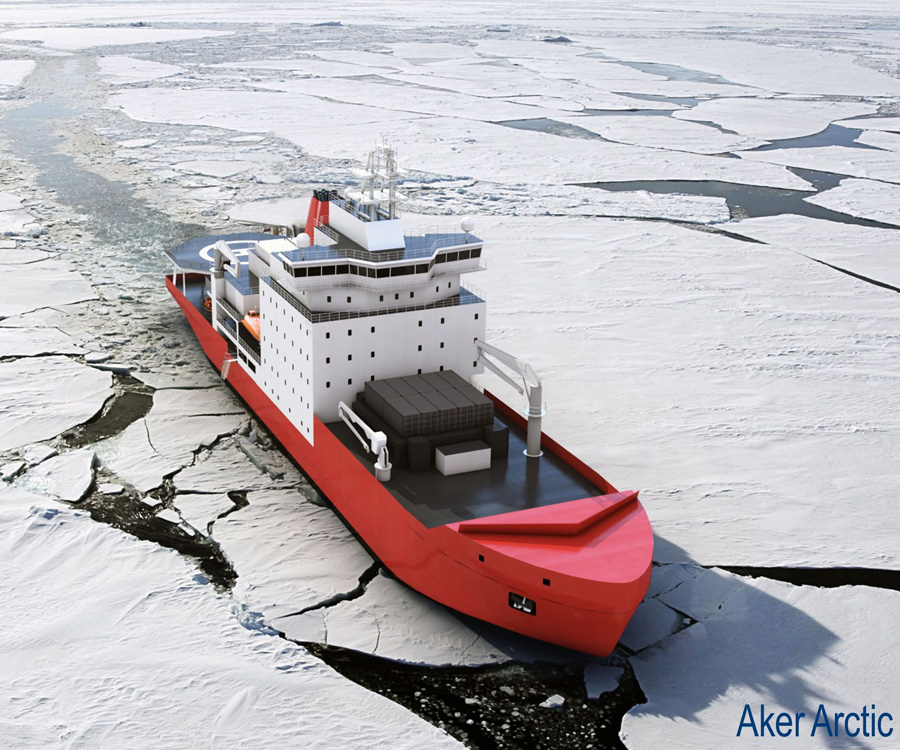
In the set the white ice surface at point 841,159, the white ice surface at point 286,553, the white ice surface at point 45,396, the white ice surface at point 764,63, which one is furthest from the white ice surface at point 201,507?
the white ice surface at point 764,63

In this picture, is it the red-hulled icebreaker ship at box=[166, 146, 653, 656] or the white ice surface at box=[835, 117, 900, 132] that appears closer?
the red-hulled icebreaker ship at box=[166, 146, 653, 656]

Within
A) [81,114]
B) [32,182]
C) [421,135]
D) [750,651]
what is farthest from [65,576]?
[81,114]

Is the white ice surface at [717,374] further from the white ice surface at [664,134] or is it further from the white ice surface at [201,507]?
the white ice surface at [664,134]

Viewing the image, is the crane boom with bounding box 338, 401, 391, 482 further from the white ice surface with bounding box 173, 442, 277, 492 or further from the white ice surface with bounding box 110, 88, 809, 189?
the white ice surface with bounding box 110, 88, 809, 189

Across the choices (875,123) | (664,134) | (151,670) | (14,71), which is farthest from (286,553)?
(14,71)

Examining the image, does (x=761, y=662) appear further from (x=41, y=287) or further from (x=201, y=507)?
(x=41, y=287)

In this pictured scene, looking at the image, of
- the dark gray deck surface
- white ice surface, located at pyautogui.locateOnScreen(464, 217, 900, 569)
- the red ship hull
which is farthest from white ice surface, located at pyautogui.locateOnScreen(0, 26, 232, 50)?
the red ship hull
